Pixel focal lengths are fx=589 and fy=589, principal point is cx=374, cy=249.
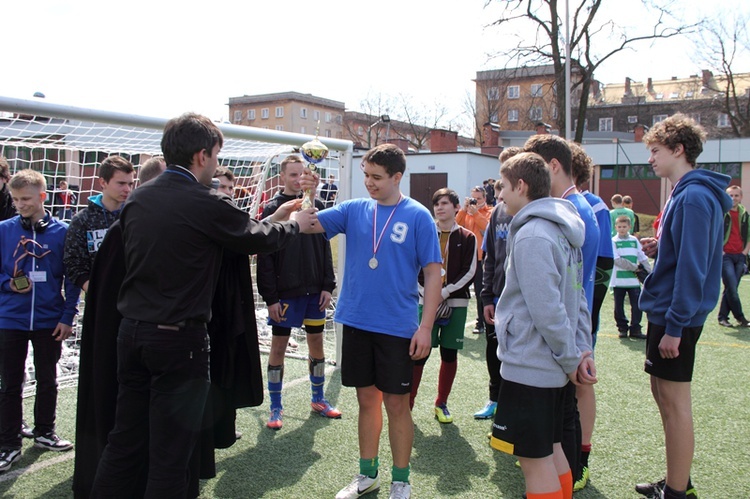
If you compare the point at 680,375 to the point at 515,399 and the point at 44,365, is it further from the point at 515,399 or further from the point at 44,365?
the point at 44,365

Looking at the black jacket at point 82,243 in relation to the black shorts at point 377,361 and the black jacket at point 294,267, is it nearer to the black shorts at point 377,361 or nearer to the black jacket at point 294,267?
the black jacket at point 294,267

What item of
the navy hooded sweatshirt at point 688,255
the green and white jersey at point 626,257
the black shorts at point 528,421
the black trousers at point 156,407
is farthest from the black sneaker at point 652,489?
the green and white jersey at point 626,257

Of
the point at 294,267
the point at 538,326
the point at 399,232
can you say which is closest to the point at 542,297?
the point at 538,326

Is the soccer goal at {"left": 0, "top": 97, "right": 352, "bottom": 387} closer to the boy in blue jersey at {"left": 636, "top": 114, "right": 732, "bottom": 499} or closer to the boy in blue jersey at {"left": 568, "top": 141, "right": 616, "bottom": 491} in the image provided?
the boy in blue jersey at {"left": 568, "top": 141, "right": 616, "bottom": 491}

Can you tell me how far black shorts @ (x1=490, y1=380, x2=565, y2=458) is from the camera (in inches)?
100

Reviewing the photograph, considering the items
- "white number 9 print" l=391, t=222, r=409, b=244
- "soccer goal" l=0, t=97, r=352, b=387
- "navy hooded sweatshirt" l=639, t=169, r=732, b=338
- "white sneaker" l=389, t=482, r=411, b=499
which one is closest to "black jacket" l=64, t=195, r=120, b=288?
"soccer goal" l=0, t=97, r=352, b=387

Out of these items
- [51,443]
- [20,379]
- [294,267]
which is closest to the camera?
[20,379]

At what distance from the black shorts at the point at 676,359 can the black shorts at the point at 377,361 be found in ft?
4.26

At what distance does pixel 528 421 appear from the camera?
8.36 ft

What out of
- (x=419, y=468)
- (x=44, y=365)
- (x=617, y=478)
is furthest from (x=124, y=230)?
(x=617, y=478)

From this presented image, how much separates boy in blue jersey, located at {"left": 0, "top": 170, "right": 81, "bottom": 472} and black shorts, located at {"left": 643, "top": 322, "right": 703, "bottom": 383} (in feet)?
11.7

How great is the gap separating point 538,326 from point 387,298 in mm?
983

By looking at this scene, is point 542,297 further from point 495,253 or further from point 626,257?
point 626,257

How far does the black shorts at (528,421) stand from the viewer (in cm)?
254
